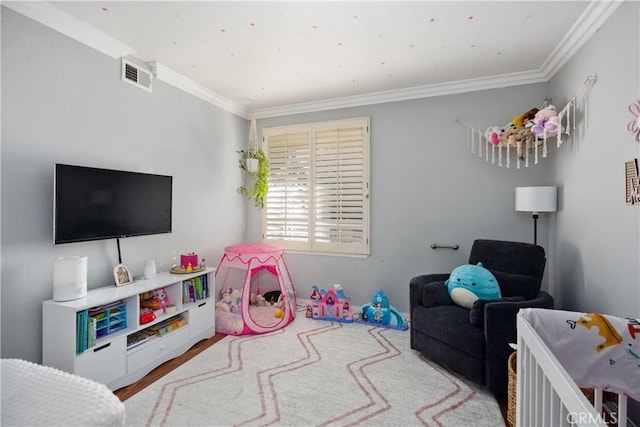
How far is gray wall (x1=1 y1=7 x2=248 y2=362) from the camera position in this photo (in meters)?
1.80

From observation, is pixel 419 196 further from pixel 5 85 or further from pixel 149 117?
pixel 5 85

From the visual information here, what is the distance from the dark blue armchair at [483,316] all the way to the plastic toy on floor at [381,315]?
574 mm

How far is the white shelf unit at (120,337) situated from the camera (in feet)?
5.95

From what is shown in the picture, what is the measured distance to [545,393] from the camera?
1.03 meters

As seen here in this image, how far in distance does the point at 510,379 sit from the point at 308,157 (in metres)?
2.84

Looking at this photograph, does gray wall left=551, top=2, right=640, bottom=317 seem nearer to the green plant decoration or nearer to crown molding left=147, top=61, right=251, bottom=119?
the green plant decoration

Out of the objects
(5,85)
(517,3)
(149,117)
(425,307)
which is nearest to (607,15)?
(517,3)

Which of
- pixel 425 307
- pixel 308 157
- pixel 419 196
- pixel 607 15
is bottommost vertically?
pixel 425 307

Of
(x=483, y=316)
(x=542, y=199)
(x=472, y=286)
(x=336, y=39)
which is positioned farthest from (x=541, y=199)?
(x=336, y=39)

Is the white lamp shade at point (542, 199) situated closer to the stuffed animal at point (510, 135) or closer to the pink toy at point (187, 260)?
the stuffed animal at point (510, 135)

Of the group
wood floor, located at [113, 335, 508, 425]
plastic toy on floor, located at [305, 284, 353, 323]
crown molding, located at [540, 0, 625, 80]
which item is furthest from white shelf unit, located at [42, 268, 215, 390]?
crown molding, located at [540, 0, 625, 80]

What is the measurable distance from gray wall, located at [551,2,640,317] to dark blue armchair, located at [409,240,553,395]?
29 centimetres

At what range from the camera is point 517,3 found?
1.86 meters

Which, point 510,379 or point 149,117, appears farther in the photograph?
point 149,117
